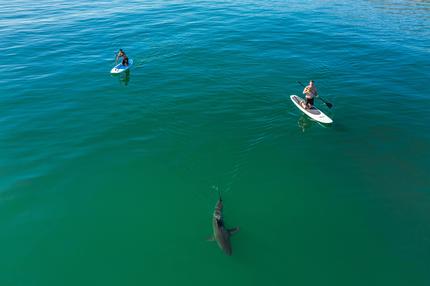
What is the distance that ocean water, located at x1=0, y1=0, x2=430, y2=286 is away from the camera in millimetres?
17203

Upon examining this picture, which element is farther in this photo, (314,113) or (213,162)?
(314,113)

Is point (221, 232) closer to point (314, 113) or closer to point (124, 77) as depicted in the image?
point (314, 113)

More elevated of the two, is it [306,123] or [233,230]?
[306,123]

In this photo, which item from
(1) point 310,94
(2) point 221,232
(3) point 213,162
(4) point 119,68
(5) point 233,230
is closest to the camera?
(2) point 221,232

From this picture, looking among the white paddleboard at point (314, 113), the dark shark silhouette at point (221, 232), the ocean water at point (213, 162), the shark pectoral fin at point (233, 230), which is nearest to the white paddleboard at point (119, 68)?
the ocean water at point (213, 162)

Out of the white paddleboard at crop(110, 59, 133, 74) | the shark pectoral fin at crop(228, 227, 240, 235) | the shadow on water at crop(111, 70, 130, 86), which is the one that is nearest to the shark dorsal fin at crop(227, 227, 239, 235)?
the shark pectoral fin at crop(228, 227, 240, 235)

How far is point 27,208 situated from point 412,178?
2444 cm

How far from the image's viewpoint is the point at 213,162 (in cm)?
2334

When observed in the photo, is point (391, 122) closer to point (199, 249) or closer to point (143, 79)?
point (199, 249)

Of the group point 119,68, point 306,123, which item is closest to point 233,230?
point 306,123

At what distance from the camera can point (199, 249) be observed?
58.0ft

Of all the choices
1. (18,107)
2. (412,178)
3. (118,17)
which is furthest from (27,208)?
(118,17)

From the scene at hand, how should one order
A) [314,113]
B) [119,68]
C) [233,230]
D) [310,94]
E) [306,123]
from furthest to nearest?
[119,68] → [310,94] → [306,123] → [314,113] → [233,230]

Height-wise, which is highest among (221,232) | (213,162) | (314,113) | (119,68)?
(119,68)
